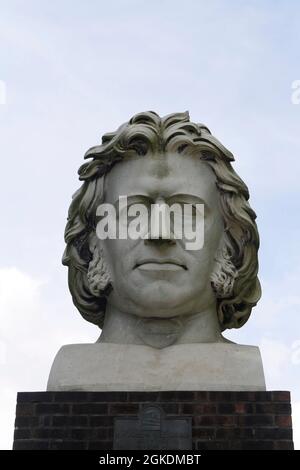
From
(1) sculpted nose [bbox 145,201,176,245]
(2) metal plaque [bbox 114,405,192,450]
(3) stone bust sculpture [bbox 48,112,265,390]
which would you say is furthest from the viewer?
(1) sculpted nose [bbox 145,201,176,245]

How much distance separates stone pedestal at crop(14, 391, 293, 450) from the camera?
5.54 m

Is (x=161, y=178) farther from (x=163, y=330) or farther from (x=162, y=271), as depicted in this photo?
(x=163, y=330)

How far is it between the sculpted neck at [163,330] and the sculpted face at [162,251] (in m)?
0.08

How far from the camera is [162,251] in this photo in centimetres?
631

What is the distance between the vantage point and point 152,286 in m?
6.23

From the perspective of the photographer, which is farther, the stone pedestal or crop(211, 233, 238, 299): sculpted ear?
crop(211, 233, 238, 299): sculpted ear

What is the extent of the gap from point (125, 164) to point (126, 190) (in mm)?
264

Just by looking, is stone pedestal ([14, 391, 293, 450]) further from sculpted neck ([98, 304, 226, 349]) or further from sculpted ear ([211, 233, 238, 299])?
sculpted ear ([211, 233, 238, 299])

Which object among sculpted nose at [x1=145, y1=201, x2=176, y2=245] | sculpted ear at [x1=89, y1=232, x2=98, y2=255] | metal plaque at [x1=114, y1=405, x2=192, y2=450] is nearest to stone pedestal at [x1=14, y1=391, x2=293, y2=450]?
metal plaque at [x1=114, y1=405, x2=192, y2=450]

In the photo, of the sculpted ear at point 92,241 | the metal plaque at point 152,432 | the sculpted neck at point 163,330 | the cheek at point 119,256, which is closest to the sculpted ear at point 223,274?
the sculpted neck at point 163,330

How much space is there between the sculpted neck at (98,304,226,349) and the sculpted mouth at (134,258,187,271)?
1.28 feet

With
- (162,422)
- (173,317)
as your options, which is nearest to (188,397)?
(162,422)
